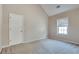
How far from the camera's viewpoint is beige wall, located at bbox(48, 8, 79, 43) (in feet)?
5.09

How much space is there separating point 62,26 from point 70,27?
12 centimetres

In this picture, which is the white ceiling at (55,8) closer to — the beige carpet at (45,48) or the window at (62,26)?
the window at (62,26)

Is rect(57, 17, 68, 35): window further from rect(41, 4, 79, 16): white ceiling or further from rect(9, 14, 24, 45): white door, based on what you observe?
rect(9, 14, 24, 45): white door

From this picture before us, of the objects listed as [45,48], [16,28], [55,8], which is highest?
[55,8]

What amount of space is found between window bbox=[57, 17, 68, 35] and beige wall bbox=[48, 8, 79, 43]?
5 centimetres

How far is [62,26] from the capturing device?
164 centimetres

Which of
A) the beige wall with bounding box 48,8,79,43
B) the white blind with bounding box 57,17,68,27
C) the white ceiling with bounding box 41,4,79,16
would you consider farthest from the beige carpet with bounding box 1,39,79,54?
the white ceiling with bounding box 41,4,79,16

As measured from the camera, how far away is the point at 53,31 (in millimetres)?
1648

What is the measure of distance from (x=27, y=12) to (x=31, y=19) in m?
0.12

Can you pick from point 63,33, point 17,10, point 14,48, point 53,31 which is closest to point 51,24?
point 53,31

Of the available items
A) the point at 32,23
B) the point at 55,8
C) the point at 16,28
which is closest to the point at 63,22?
the point at 55,8

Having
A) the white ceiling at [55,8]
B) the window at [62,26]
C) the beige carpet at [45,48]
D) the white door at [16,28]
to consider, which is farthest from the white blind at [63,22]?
the white door at [16,28]

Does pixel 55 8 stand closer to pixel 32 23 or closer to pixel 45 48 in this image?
pixel 32 23

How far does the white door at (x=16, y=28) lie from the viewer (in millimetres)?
1564
